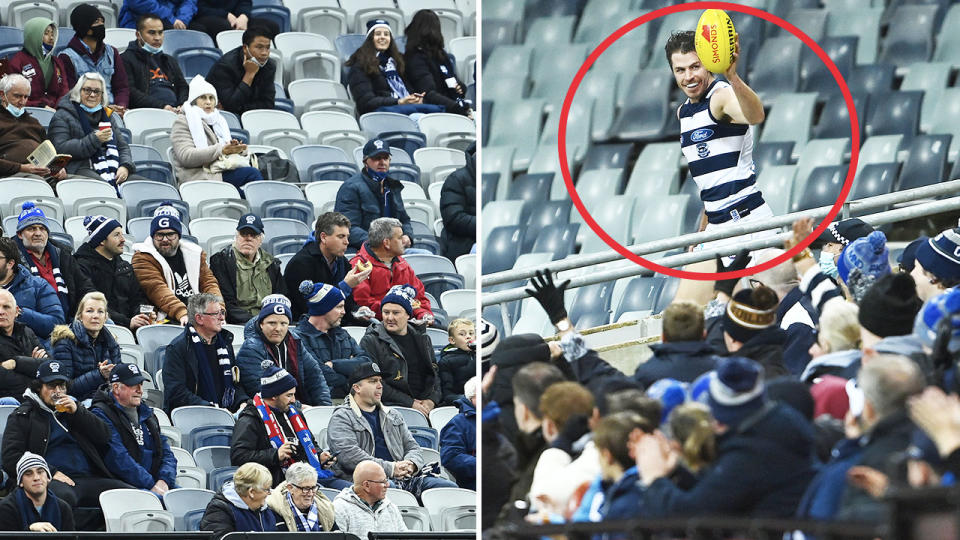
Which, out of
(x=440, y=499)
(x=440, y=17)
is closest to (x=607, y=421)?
(x=440, y=499)

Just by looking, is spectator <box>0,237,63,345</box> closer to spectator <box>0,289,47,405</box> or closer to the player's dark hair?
spectator <box>0,289,47,405</box>

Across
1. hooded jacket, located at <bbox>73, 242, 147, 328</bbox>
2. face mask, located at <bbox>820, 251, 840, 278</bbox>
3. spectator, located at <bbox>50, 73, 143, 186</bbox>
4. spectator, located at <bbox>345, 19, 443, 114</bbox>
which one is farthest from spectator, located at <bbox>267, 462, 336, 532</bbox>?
spectator, located at <bbox>345, 19, 443, 114</bbox>

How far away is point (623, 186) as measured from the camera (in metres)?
3.96

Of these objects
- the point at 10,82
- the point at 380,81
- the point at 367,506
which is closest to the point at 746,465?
the point at 367,506

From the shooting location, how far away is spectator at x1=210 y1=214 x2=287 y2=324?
7430 millimetres

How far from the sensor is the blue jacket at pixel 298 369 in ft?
22.7

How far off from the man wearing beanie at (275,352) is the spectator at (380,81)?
101 inches

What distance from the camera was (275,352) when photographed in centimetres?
696

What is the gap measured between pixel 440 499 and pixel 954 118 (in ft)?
10.6

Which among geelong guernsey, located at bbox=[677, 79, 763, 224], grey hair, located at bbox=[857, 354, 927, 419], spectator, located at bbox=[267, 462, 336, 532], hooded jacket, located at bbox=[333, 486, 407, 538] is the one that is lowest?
hooded jacket, located at bbox=[333, 486, 407, 538]

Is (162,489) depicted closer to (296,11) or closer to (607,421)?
(607,421)

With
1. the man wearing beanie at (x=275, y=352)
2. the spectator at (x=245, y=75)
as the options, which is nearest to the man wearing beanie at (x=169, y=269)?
the man wearing beanie at (x=275, y=352)

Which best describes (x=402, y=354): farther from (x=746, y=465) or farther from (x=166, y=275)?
(x=746, y=465)

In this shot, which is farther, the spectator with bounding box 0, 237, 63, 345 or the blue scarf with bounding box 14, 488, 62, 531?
the spectator with bounding box 0, 237, 63, 345
